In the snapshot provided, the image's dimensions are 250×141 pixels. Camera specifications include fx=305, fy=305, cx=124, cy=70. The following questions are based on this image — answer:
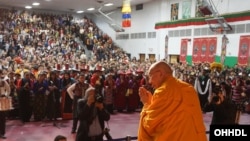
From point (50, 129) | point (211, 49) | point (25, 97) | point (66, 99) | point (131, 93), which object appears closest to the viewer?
point (50, 129)

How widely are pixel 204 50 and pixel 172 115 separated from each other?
56.9ft

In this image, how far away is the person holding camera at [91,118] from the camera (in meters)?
4.52

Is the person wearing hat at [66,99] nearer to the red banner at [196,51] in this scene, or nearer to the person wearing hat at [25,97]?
the person wearing hat at [25,97]

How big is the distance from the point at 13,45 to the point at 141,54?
431 inches

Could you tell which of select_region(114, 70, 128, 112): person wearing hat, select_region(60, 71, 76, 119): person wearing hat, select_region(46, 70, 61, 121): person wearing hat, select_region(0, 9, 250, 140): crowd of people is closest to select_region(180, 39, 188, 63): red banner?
select_region(0, 9, 250, 140): crowd of people

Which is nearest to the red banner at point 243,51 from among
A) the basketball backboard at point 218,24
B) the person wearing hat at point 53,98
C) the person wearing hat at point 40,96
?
the basketball backboard at point 218,24

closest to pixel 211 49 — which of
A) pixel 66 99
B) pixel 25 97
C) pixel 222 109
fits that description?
pixel 66 99

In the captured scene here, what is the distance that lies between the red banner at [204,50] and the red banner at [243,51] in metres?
1.99

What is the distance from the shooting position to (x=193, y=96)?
97.2 inches

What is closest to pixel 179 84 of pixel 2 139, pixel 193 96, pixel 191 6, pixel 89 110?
pixel 193 96

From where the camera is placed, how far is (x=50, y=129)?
8.14m

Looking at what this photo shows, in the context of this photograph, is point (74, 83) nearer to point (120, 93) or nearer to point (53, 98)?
point (53, 98)

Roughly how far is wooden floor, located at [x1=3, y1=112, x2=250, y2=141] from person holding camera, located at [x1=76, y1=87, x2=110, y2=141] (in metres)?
2.88

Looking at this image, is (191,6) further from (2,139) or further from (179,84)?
(179,84)
